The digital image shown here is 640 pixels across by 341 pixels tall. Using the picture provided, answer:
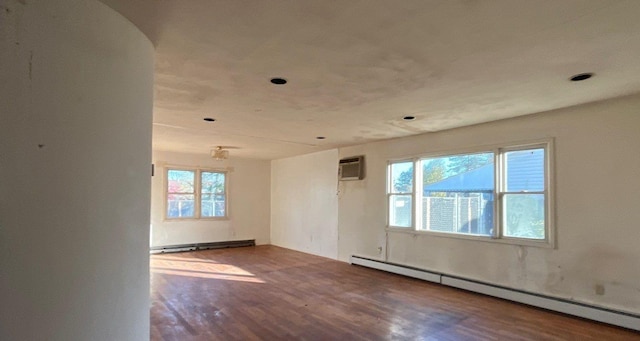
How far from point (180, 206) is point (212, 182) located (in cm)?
99

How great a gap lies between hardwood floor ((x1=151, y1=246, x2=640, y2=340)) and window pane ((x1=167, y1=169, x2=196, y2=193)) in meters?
2.77

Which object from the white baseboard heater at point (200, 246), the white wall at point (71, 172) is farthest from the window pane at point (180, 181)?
the white wall at point (71, 172)

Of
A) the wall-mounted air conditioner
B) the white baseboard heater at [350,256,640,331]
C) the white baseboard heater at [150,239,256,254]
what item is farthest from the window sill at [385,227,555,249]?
the white baseboard heater at [150,239,256,254]

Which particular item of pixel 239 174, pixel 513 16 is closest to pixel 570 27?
pixel 513 16

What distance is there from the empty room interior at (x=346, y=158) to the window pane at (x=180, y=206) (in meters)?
1.40

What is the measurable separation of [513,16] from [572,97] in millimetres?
2191

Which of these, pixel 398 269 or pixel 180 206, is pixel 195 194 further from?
pixel 398 269

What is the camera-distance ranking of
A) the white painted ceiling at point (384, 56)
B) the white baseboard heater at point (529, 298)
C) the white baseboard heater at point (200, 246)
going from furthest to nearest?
the white baseboard heater at point (200, 246), the white baseboard heater at point (529, 298), the white painted ceiling at point (384, 56)

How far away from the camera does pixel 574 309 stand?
3.80 metres

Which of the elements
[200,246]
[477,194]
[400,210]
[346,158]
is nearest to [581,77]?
[477,194]

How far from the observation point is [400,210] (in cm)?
602

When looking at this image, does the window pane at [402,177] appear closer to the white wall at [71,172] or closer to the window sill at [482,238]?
the window sill at [482,238]

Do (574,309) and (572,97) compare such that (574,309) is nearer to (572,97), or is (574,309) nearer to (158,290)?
(572,97)

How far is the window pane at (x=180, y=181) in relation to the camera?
27.1 feet
